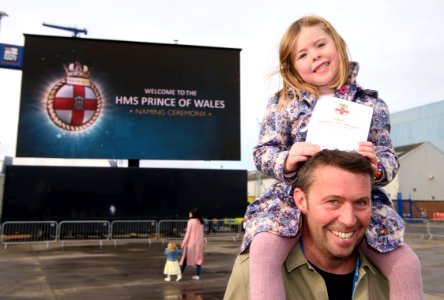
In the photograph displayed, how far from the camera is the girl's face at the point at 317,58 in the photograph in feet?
6.42

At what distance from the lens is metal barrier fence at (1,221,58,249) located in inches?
712

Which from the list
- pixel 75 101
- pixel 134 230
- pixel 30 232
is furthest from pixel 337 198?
pixel 75 101

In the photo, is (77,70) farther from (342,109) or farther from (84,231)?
(342,109)

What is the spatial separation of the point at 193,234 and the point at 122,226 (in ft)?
34.4

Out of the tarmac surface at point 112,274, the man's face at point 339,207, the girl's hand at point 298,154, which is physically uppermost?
the girl's hand at point 298,154

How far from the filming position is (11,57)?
69.4ft

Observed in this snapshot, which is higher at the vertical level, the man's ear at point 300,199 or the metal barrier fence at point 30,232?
the man's ear at point 300,199

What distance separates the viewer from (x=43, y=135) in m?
19.6

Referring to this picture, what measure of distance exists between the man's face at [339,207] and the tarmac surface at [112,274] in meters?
6.63

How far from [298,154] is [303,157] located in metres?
0.02

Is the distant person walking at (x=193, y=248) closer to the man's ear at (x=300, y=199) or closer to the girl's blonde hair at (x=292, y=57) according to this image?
the girl's blonde hair at (x=292, y=57)

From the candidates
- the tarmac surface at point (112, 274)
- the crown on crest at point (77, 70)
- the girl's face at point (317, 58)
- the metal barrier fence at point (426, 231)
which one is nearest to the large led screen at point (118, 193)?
the tarmac surface at point (112, 274)

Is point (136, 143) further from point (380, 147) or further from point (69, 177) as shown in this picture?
point (380, 147)

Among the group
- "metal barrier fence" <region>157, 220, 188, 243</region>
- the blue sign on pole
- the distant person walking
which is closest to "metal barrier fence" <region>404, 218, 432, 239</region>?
"metal barrier fence" <region>157, 220, 188, 243</region>
